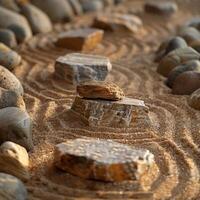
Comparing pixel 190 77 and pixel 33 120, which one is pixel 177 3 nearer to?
pixel 190 77

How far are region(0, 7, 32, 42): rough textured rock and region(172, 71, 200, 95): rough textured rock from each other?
75.4 inches

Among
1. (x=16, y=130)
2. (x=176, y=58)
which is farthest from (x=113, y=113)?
(x=176, y=58)

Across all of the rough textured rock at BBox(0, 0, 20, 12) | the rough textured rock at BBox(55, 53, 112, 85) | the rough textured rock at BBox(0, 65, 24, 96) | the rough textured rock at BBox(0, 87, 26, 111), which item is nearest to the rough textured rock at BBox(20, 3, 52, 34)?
the rough textured rock at BBox(0, 0, 20, 12)

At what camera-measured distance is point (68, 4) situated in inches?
252

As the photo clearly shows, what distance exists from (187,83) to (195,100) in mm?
327

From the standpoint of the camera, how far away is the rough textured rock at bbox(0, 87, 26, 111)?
355 cm

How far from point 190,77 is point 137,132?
3.03ft

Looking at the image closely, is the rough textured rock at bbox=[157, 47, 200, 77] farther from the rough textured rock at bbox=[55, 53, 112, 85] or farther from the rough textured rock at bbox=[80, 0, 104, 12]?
the rough textured rock at bbox=[80, 0, 104, 12]

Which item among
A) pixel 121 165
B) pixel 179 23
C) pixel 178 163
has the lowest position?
pixel 179 23

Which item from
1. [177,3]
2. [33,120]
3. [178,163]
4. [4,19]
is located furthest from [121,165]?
[177,3]

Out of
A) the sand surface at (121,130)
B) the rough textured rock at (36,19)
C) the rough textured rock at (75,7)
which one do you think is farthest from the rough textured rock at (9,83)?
the rough textured rock at (75,7)

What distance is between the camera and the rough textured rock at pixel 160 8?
22.2ft

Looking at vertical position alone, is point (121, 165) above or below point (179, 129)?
above

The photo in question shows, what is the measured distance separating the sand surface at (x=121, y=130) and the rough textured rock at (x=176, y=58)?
10cm
